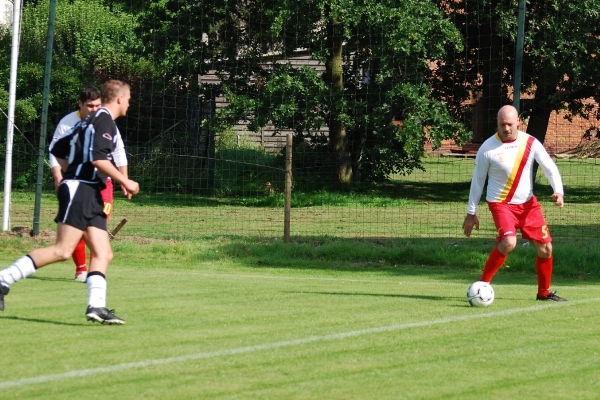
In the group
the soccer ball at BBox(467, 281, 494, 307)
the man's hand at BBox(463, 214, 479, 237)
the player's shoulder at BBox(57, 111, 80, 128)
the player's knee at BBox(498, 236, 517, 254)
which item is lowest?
the soccer ball at BBox(467, 281, 494, 307)

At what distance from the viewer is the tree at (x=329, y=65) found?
26.0 meters

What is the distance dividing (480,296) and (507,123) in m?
1.81

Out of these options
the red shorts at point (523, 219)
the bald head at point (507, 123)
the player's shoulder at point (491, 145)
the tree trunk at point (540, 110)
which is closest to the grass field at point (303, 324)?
the red shorts at point (523, 219)

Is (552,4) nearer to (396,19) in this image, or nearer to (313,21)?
(396,19)

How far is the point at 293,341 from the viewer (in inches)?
301

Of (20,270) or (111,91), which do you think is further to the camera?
(111,91)

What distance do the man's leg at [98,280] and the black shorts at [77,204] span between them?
0.14 metres

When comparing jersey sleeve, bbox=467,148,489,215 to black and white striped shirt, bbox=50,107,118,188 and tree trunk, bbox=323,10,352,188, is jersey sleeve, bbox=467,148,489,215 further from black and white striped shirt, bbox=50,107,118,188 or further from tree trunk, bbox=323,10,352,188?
tree trunk, bbox=323,10,352,188

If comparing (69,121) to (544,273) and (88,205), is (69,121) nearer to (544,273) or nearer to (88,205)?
(88,205)

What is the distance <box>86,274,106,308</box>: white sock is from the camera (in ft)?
26.4

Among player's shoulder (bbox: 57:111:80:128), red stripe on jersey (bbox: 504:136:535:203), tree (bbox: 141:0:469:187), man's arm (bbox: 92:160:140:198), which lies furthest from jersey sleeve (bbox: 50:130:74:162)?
tree (bbox: 141:0:469:187)

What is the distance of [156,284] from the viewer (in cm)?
1165

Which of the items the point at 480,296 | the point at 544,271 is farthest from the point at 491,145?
the point at 480,296

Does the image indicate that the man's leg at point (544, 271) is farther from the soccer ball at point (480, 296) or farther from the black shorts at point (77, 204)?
the black shorts at point (77, 204)
